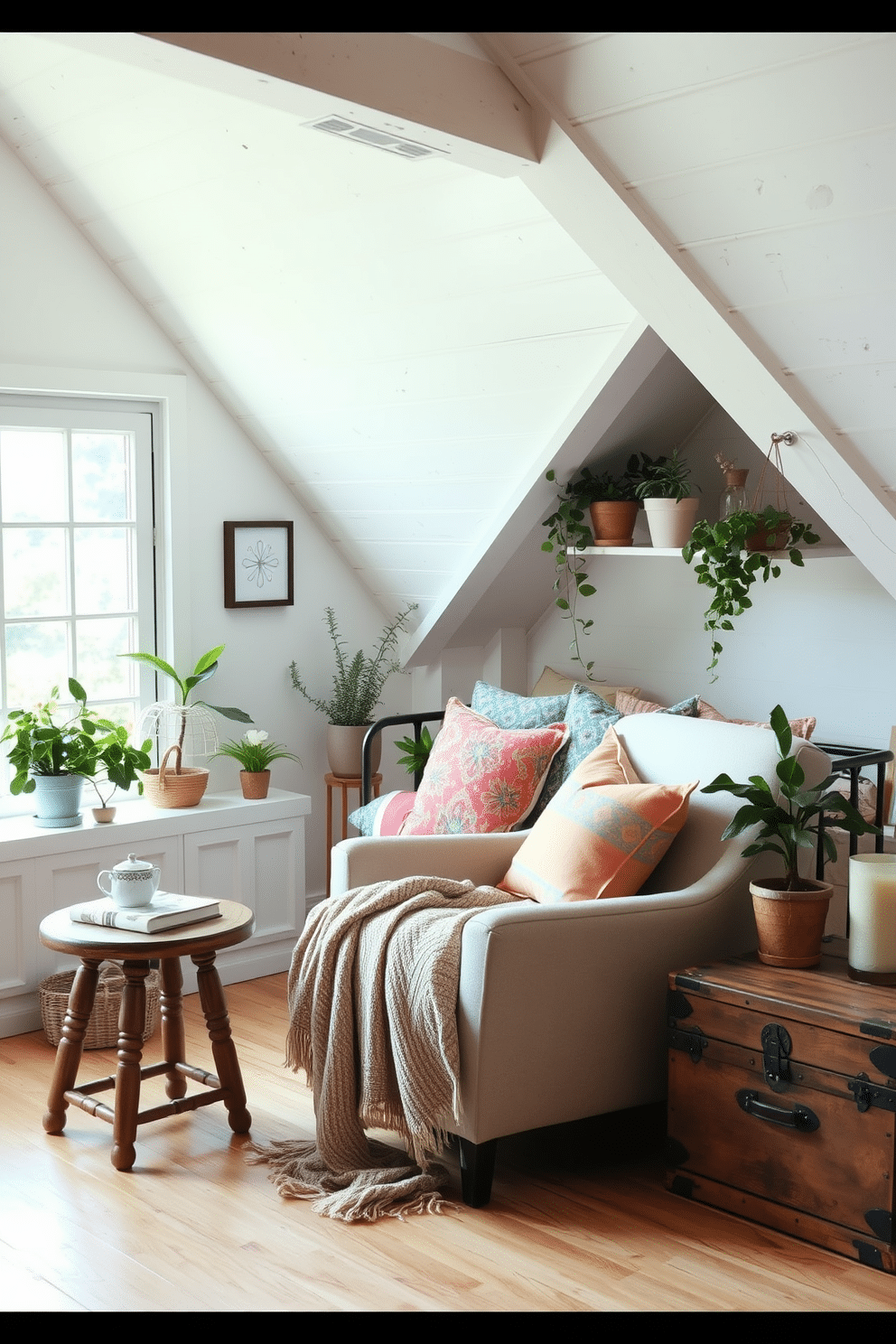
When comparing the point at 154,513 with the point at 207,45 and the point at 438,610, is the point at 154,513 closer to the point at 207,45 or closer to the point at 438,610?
the point at 438,610

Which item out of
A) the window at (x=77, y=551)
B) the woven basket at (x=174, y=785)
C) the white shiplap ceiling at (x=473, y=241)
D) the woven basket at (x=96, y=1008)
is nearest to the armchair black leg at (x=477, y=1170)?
the woven basket at (x=96, y=1008)

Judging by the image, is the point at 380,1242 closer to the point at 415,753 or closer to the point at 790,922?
the point at 790,922

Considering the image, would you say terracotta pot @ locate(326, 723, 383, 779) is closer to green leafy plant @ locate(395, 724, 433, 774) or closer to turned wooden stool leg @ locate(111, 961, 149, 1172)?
green leafy plant @ locate(395, 724, 433, 774)

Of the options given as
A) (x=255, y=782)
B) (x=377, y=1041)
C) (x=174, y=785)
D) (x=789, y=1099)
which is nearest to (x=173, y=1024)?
(x=377, y=1041)

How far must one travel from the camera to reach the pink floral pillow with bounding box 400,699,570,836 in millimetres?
3195

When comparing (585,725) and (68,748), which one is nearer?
(585,725)

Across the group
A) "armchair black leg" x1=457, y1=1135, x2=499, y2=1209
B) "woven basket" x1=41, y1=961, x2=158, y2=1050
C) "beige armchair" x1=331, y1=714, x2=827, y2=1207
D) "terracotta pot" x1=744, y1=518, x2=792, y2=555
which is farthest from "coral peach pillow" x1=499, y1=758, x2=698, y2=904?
"woven basket" x1=41, y1=961, x2=158, y2=1050

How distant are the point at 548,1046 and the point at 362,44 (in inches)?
73.4

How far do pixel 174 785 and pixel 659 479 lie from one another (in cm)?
168

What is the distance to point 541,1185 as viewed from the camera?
8.55 feet

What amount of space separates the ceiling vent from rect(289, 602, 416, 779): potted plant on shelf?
1986 mm

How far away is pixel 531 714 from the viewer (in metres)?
3.43
